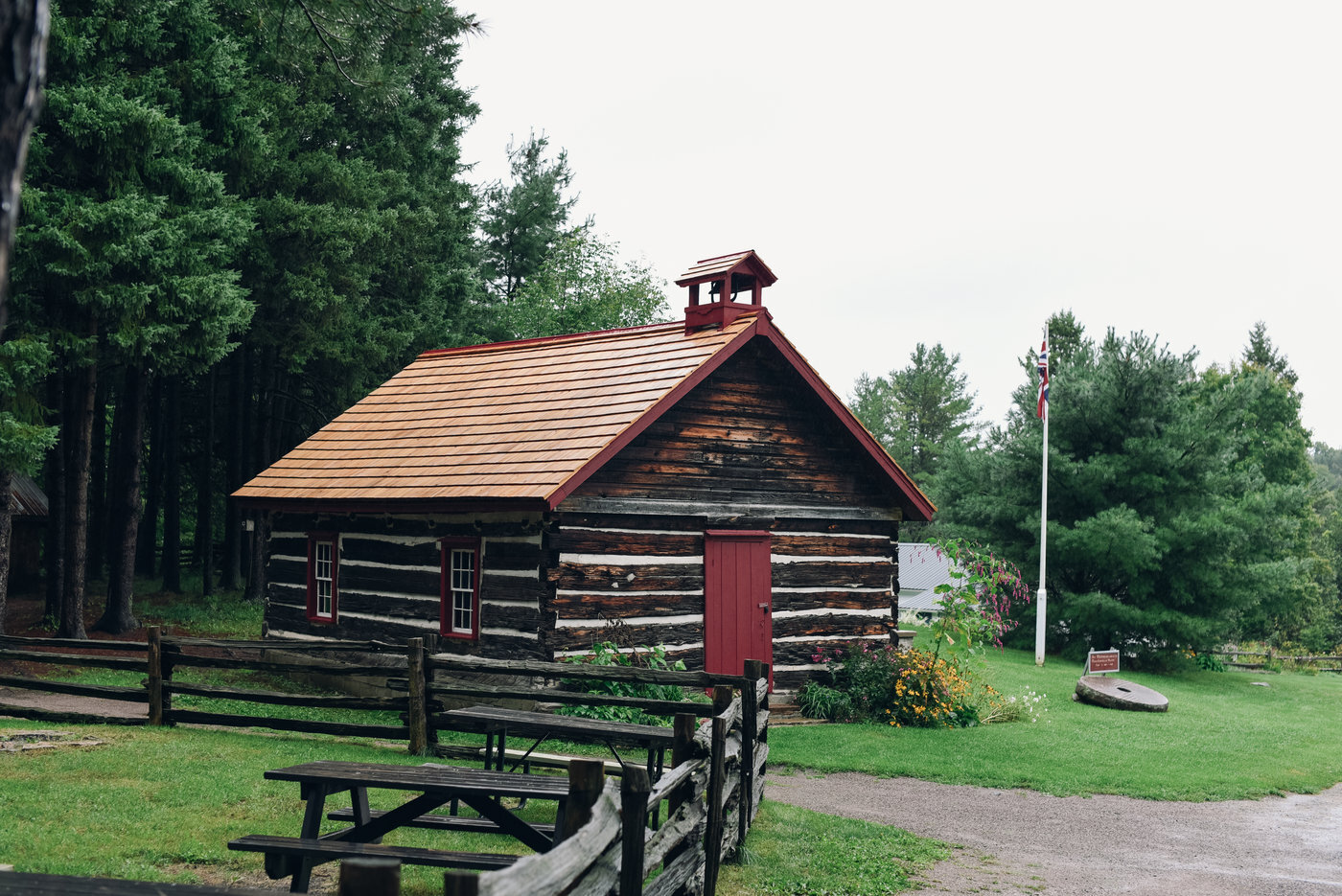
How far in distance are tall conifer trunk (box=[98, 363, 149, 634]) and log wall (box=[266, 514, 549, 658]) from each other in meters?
5.98

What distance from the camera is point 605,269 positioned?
46594mm

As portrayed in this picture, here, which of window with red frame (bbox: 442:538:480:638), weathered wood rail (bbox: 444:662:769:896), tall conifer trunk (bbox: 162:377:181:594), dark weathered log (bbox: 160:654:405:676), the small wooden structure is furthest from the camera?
the small wooden structure

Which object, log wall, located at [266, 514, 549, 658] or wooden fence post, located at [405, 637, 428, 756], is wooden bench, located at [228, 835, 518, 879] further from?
log wall, located at [266, 514, 549, 658]

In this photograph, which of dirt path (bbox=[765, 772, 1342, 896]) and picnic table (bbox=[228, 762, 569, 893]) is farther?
dirt path (bbox=[765, 772, 1342, 896])

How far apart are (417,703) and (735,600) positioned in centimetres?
590

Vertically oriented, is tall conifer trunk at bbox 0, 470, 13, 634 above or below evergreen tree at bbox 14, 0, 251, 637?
below

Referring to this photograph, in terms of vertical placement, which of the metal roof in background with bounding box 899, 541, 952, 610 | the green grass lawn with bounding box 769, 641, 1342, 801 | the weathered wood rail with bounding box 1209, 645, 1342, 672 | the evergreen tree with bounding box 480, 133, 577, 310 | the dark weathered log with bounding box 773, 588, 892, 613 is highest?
the evergreen tree with bounding box 480, 133, 577, 310

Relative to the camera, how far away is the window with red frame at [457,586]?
52.3 feet

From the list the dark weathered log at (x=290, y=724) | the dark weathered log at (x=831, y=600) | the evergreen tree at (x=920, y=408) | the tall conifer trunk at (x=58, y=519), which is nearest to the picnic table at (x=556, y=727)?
the dark weathered log at (x=290, y=724)

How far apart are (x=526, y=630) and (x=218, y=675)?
726 centimetres

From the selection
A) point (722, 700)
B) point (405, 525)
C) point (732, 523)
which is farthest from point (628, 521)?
point (722, 700)

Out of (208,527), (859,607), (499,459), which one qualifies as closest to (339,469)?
(499,459)

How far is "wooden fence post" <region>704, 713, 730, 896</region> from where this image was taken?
24.7ft

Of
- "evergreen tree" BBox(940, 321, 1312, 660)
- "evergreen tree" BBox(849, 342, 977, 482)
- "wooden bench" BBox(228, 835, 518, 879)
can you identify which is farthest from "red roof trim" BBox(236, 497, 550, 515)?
"evergreen tree" BBox(849, 342, 977, 482)
